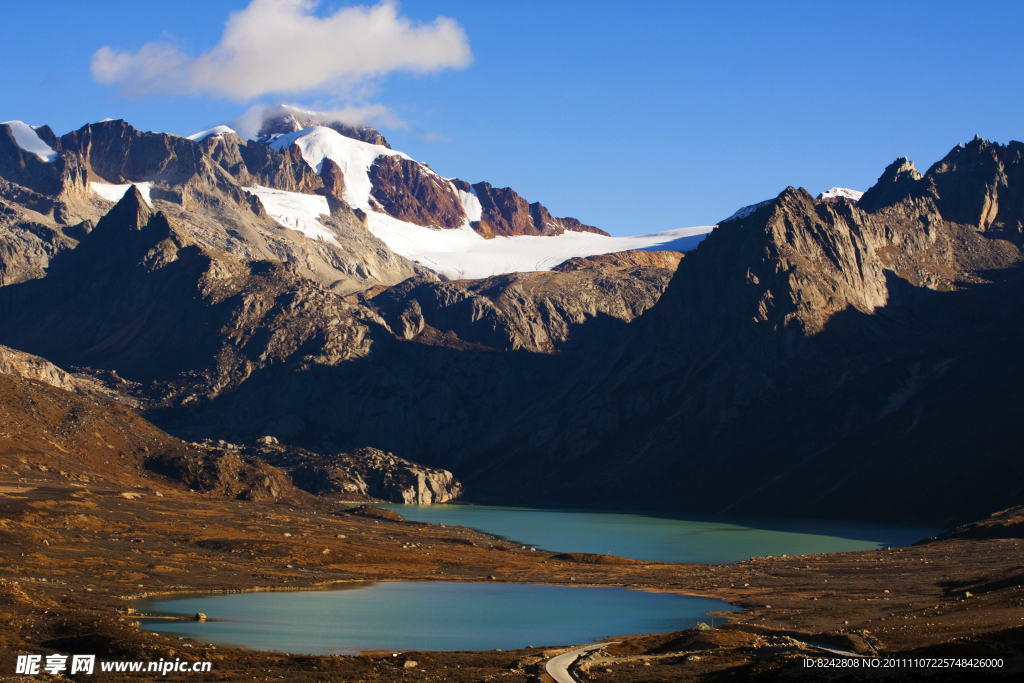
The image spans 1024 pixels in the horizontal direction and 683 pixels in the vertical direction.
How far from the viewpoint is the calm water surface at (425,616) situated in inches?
1953

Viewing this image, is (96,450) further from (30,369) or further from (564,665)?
(564,665)

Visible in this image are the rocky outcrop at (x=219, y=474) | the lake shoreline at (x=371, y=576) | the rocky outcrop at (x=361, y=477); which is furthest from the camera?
the rocky outcrop at (x=361, y=477)

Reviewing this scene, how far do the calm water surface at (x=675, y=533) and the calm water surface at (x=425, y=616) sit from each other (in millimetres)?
33456

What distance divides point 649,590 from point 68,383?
402ft

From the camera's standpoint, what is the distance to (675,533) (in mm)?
131375

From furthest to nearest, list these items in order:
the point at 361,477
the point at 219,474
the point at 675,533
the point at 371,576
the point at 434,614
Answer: the point at 361,477
the point at 219,474
the point at 675,533
the point at 371,576
the point at 434,614

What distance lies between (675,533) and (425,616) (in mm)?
76247

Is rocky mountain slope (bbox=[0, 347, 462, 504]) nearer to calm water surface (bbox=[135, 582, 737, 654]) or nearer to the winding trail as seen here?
calm water surface (bbox=[135, 582, 737, 654])

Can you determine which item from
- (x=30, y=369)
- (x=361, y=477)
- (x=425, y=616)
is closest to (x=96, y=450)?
(x=30, y=369)

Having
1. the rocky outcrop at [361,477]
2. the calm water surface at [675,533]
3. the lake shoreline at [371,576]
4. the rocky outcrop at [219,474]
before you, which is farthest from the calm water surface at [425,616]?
the rocky outcrop at [361,477]

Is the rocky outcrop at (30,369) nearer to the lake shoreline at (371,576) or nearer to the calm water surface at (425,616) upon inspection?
the lake shoreline at (371,576)

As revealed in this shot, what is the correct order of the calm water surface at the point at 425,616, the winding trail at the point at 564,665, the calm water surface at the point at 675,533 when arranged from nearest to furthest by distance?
1. the winding trail at the point at 564,665
2. the calm water surface at the point at 425,616
3. the calm water surface at the point at 675,533

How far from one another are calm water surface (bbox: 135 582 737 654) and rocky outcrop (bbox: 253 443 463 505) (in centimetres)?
10335

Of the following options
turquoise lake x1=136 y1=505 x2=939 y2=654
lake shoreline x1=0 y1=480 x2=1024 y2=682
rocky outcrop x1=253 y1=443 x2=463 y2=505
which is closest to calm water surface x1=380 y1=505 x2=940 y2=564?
turquoise lake x1=136 y1=505 x2=939 y2=654
